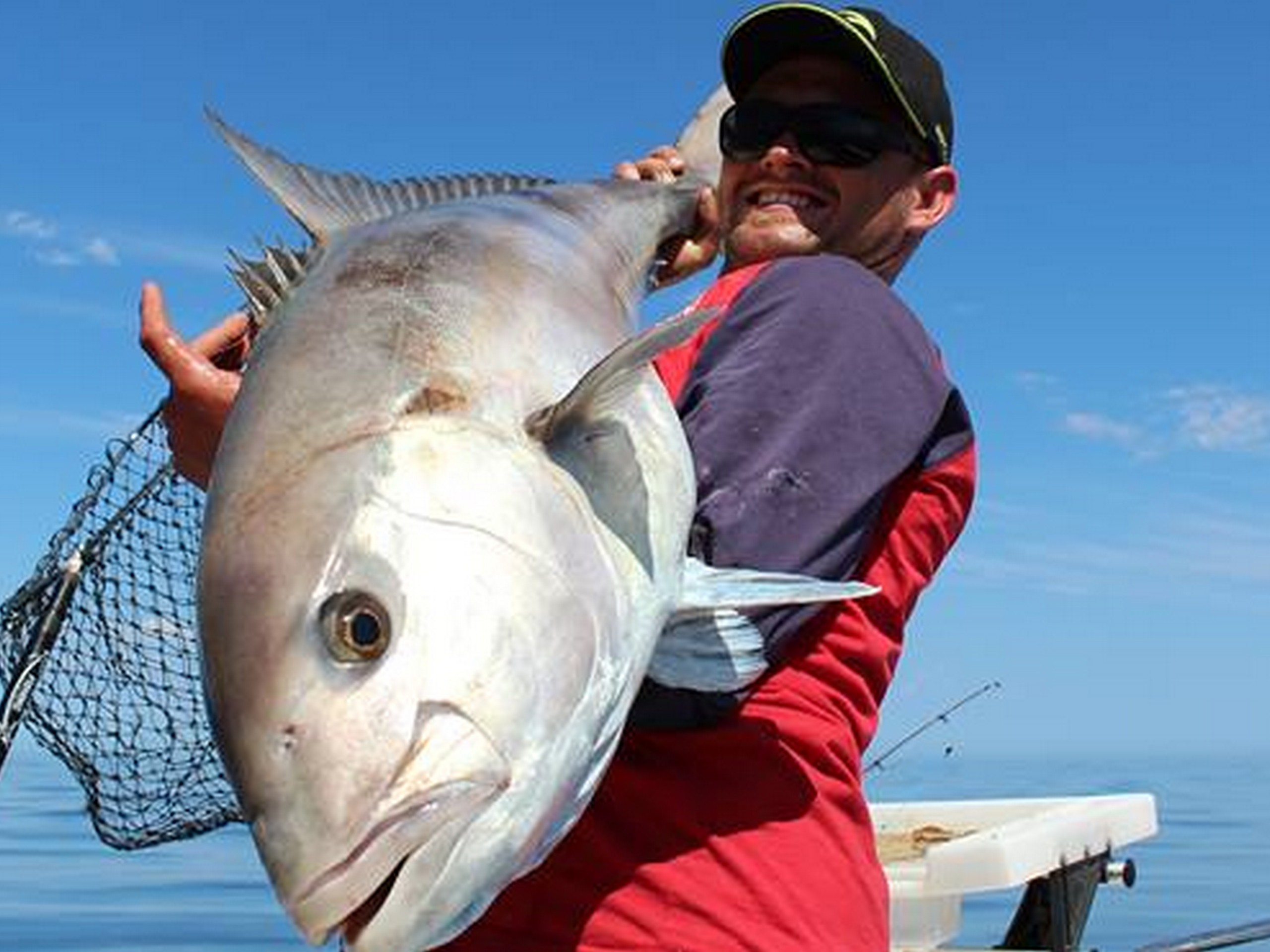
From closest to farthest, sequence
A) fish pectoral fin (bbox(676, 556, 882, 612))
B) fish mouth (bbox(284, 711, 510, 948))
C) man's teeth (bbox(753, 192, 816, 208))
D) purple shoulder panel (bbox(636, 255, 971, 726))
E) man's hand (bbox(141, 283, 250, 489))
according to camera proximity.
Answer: fish mouth (bbox(284, 711, 510, 948)) < fish pectoral fin (bbox(676, 556, 882, 612)) < purple shoulder panel (bbox(636, 255, 971, 726)) < man's hand (bbox(141, 283, 250, 489)) < man's teeth (bbox(753, 192, 816, 208))

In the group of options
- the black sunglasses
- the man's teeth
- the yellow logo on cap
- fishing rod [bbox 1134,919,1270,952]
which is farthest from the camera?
fishing rod [bbox 1134,919,1270,952]

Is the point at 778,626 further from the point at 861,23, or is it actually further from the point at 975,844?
the point at 975,844

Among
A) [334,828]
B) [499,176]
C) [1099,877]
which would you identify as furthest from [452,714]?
[1099,877]

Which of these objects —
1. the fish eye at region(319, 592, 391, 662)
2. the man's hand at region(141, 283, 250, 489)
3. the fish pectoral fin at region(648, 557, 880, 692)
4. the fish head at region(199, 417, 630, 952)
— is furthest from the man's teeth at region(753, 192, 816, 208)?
the fish eye at region(319, 592, 391, 662)

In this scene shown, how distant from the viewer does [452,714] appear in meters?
2.17

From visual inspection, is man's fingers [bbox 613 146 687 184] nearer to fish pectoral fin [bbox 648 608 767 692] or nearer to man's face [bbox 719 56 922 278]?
man's face [bbox 719 56 922 278]

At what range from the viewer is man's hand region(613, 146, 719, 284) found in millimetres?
3896

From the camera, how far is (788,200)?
154 inches

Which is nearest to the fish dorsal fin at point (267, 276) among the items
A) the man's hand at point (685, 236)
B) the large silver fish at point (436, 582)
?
the large silver fish at point (436, 582)

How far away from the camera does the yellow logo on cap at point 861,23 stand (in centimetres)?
366

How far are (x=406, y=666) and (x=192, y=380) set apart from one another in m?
1.23

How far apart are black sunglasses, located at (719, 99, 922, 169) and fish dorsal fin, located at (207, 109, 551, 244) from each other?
A: 81 centimetres

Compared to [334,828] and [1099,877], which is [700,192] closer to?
[334,828]

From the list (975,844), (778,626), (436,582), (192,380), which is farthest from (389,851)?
(975,844)
